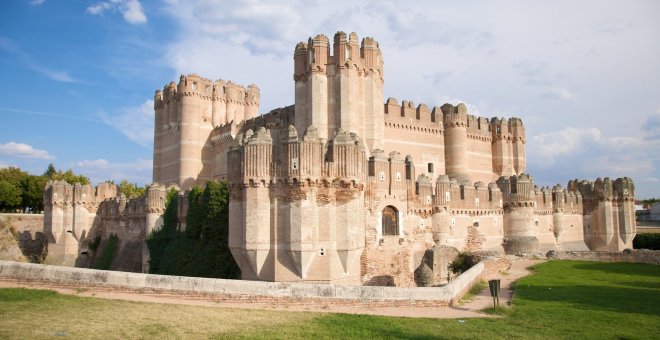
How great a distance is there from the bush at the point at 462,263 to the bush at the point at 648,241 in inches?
1244

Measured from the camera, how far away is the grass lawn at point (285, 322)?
39.2 feet

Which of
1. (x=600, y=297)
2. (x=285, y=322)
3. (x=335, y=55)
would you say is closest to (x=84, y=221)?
(x=335, y=55)

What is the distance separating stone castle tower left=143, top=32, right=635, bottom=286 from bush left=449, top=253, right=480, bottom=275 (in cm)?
78

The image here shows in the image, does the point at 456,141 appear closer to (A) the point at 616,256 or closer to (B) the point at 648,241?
(A) the point at 616,256

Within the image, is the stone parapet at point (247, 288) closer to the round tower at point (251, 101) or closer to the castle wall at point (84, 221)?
the castle wall at point (84, 221)

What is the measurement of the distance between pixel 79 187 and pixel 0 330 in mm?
37781

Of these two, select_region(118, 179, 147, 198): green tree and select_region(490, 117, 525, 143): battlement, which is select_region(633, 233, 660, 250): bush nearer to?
select_region(490, 117, 525, 143): battlement

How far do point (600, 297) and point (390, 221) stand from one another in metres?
11.8

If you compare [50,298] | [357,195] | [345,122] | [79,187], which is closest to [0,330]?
[50,298]

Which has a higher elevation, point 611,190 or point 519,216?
point 611,190

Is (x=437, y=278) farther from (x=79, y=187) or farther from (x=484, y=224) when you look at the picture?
(x=79, y=187)

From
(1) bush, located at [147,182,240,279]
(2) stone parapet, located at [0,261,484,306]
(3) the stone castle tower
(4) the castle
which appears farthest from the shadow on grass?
(1) bush, located at [147,182,240,279]

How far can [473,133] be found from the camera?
48500mm

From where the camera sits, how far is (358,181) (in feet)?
75.4
